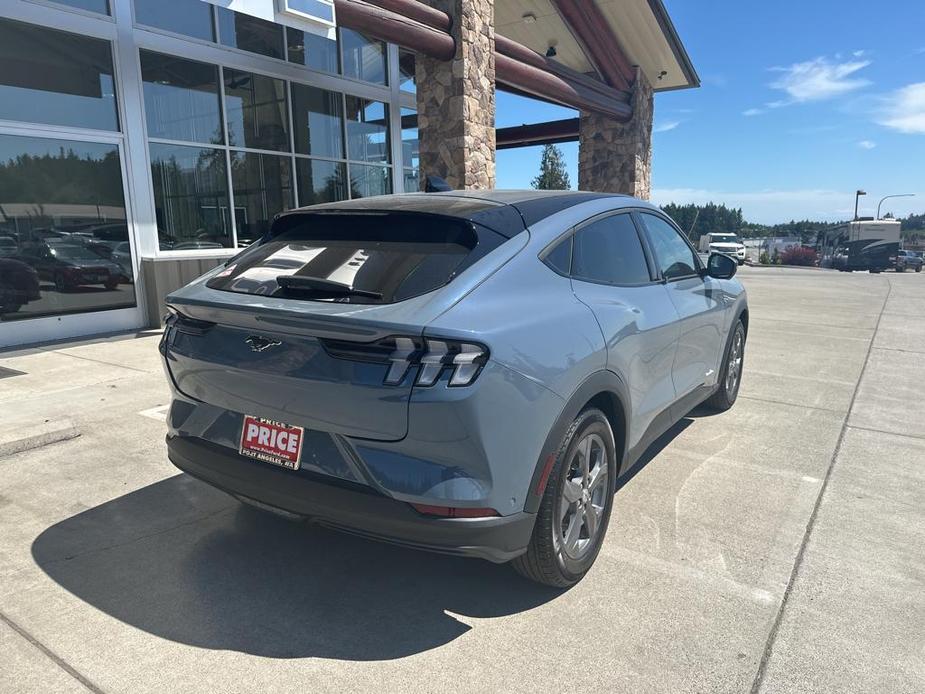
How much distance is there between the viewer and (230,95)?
9742 mm

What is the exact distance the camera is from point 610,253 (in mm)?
3316

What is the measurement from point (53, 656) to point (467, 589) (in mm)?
1553

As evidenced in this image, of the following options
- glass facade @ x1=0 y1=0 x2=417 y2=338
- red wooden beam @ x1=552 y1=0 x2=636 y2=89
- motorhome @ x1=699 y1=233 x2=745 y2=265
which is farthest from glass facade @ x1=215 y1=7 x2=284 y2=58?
motorhome @ x1=699 y1=233 x2=745 y2=265

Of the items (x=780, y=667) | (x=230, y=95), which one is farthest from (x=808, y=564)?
(x=230, y=95)

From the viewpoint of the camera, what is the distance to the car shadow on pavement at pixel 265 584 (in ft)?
8.03

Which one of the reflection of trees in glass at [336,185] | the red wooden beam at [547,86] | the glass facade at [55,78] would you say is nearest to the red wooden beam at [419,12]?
the red wooden beam at [547,86]

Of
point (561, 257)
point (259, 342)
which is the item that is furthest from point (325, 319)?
point (561, 257)

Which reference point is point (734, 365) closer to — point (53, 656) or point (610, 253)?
point (610, 253)

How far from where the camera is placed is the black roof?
269cm

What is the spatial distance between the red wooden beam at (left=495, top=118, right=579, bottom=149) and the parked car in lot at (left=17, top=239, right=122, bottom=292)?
42.8ft

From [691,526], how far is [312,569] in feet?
6.28

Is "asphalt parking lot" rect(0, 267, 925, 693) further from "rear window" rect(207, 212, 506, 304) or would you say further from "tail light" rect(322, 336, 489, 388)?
"rear window" rect(207, 212, 506, 304)

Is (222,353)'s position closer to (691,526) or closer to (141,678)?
(141,678)

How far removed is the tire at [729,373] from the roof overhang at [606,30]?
1071 cm
